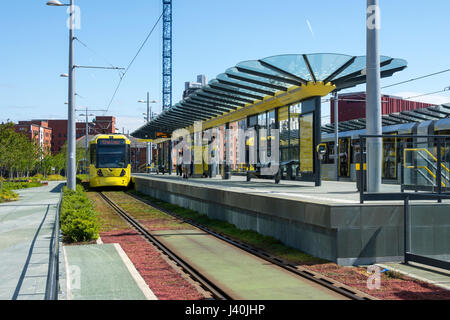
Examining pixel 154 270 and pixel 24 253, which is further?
pixel 24 253

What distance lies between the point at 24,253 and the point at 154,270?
3204 mm

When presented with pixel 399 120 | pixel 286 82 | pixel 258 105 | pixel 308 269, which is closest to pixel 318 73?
pixel 286 82

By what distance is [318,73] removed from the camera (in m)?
16.8

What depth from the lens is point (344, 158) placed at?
2711cm

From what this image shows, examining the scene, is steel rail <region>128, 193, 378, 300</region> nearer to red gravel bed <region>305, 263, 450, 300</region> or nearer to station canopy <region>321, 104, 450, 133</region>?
red gravel bed <region>305, 263, 450, 300</region>

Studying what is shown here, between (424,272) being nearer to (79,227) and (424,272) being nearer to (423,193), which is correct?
(423,193)

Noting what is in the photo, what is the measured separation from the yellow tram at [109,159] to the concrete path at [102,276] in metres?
21.7

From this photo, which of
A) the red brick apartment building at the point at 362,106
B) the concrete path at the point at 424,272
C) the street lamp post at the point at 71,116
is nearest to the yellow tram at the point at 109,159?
the street lamp post at the point at 71,116

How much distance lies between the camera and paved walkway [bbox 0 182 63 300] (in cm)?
736

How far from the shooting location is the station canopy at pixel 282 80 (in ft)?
52.9

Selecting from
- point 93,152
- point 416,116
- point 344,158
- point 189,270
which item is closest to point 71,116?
point 93,152

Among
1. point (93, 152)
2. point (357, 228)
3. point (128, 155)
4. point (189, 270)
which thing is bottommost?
point (189, 270)

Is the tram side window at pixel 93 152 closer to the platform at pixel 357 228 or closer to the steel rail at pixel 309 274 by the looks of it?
the steel rail at pixel 309 274
